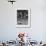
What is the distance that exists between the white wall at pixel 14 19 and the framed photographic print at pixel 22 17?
104mm

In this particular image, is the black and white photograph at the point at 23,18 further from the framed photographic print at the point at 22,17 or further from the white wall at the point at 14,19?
the white wall at the point at 14,19

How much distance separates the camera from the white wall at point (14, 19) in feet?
15.0

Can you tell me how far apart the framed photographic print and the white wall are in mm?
104

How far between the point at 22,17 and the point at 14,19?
10.8 inches

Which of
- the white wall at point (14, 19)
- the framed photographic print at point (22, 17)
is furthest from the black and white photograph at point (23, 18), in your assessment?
the white wall at point (14, 19)

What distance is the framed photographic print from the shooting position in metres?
4.59

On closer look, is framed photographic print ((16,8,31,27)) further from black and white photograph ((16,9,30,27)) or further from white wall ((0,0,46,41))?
white wall ((0,0,46,41))

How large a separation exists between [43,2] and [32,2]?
365mm

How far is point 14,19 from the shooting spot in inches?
181

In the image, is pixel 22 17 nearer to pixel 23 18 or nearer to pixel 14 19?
pixel 23 18

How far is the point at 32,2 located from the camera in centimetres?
460

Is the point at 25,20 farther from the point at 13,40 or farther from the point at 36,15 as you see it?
the point at 13,40

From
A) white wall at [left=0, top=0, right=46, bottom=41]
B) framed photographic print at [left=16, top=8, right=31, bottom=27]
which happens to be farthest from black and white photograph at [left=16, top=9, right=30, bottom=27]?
white wall at [left=0, top=0, right=46, bottom=41]

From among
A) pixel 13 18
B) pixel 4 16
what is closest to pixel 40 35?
pixel 13 18
